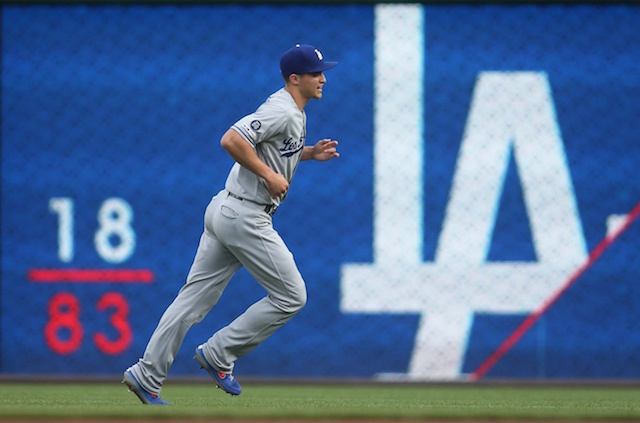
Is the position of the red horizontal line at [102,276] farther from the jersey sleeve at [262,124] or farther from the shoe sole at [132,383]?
the jersey sleeve at [262,124]

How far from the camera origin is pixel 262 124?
15.2 ft

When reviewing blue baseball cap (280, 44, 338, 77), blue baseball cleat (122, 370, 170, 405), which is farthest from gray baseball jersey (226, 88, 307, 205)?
blue baseball cleat (122, 370, 170, 405)

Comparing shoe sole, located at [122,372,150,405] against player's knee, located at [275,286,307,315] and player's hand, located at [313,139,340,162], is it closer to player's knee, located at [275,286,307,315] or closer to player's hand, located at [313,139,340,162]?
player's knee, located at [275,286,307,315]

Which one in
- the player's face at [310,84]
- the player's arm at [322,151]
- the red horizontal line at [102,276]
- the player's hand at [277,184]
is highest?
the player's face at [310,84]

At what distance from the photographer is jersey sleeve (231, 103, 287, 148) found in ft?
15.1

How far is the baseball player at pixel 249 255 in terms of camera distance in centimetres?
472

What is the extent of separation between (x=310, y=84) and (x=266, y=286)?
0.88 metres

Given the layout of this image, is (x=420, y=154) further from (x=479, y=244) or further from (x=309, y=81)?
(x=309, y=81)

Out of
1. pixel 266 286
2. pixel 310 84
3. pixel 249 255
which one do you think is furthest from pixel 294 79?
pixel 266 286

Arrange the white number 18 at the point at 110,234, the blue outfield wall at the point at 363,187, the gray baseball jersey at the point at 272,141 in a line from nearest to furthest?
the gray baseball jersey at the point at 272,141, the blue outfield wall at the point at 363,187, the white number 18 at the point at 110,234

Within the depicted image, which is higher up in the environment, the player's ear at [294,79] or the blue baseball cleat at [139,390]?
the player's ear at [294,79]

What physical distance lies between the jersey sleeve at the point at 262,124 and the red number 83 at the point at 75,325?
2644 mm

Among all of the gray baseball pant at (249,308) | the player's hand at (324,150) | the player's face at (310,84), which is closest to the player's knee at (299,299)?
the gray baseball pant at (249,308)

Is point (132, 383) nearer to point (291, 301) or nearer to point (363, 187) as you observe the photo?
point (291, 301)
